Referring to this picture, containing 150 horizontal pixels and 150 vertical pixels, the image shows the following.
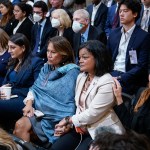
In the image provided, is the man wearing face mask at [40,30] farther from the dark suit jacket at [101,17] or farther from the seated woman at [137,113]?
the seated woman at [137,113]

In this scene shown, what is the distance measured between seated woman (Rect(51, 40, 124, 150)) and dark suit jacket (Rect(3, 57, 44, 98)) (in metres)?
0.74

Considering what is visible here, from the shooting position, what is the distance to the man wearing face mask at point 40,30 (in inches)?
201

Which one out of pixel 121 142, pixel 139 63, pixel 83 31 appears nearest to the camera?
pixel 121 142

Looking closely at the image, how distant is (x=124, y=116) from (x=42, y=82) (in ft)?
2.82

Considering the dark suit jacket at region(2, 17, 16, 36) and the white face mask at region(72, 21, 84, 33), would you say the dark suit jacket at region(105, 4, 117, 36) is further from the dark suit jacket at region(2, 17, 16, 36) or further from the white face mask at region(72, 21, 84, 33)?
the dark suit jacket at region(2, 17, 16, 36)

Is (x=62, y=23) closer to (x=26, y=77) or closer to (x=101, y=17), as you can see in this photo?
(x=101, y=17)

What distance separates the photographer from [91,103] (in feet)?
8.80

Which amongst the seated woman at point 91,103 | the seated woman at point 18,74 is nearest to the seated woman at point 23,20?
the seated woman at point 18,74

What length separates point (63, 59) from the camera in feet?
10.2

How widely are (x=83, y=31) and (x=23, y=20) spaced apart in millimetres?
1731

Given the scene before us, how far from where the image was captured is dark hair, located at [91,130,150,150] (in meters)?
1.46

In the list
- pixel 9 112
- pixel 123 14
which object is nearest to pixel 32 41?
pixel 123 14

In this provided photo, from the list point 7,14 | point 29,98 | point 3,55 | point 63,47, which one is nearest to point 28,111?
point 29,98

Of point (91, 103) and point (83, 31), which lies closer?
point (91, 103)
